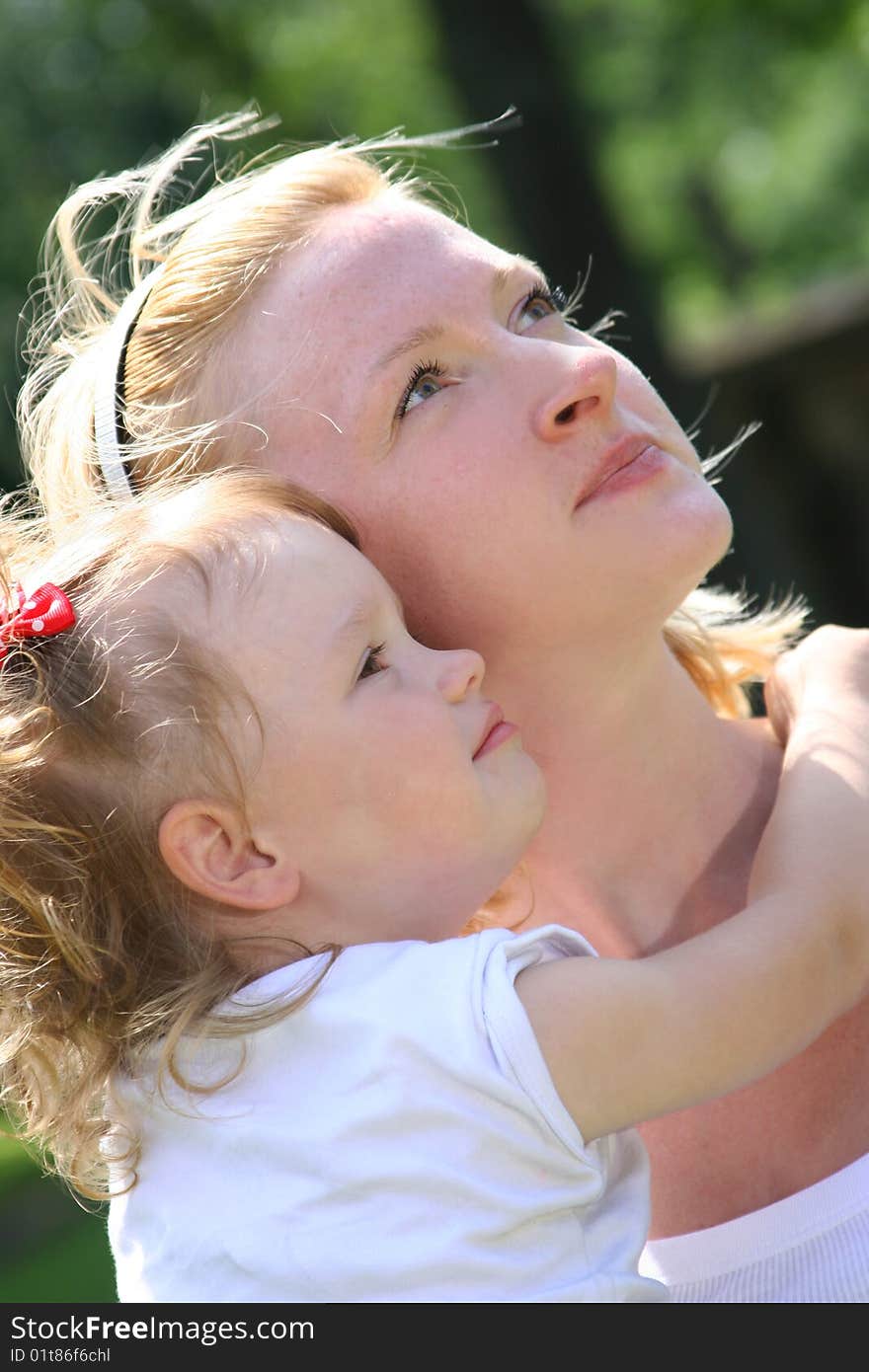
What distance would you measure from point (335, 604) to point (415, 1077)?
2.01ft

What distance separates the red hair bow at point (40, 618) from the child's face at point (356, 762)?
0.69 ft

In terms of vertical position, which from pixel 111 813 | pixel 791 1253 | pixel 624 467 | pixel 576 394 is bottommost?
pixel 791 1253

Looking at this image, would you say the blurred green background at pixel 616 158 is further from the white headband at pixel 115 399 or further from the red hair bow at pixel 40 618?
the red hair bow at pixel 40 618

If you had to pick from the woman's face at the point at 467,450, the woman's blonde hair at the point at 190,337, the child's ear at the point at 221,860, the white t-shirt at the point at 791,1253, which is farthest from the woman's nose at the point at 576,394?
the white t-shirt at the point at 791,1253

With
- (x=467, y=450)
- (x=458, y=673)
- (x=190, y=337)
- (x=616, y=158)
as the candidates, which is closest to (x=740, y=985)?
(x=458, y=673)

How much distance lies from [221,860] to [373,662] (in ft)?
1.07

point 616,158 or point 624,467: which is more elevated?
point 624,467

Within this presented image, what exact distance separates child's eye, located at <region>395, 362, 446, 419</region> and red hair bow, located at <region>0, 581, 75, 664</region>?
53 cm

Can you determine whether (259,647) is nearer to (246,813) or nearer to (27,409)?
(246,813)

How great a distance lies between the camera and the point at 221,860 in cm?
201

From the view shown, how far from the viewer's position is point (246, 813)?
1.99m

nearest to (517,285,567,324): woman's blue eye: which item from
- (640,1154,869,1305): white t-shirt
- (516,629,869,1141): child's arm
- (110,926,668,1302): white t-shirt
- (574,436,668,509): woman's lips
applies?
(574,436,668,509): woman's lips

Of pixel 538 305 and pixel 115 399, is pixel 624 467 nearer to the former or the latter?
pixel 538 305

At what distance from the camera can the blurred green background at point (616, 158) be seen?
281 inches
